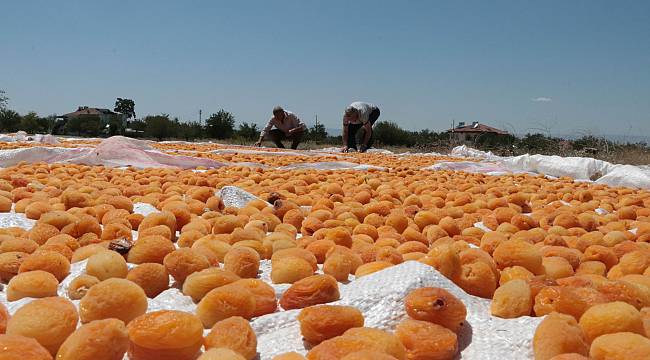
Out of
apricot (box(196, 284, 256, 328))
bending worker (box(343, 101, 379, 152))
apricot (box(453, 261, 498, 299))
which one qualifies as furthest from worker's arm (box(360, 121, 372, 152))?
apricot (box(196, 284, 256, 328))

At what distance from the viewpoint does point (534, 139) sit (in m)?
13.7

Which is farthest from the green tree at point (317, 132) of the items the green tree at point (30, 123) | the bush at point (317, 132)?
the green tree at point (30, 123)

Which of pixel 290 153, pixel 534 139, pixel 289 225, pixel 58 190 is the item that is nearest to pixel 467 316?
pixel 289 225

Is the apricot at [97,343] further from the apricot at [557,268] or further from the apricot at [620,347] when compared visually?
the apricot at [557,268]

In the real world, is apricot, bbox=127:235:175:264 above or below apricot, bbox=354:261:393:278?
above

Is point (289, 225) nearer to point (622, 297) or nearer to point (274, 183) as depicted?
point (622, 297)

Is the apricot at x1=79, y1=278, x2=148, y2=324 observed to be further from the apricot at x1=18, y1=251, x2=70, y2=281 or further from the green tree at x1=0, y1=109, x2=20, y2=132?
the green tree at x1=0, y1=109, x2=20, y2=132

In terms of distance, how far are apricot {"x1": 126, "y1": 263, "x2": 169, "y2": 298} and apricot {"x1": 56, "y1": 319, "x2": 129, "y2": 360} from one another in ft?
1.20

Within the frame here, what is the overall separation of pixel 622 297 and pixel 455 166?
4.86 metres

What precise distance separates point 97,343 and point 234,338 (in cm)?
25

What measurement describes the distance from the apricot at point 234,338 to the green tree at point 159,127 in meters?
29.5

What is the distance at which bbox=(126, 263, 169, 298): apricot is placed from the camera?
1.37 metres

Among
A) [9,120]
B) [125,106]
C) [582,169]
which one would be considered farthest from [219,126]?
[125,106]

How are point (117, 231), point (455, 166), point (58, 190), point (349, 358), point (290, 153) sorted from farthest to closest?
point (290, 153) → point (455, 166) → point (58, 190) → point (117, 231) → point (349, 358)
